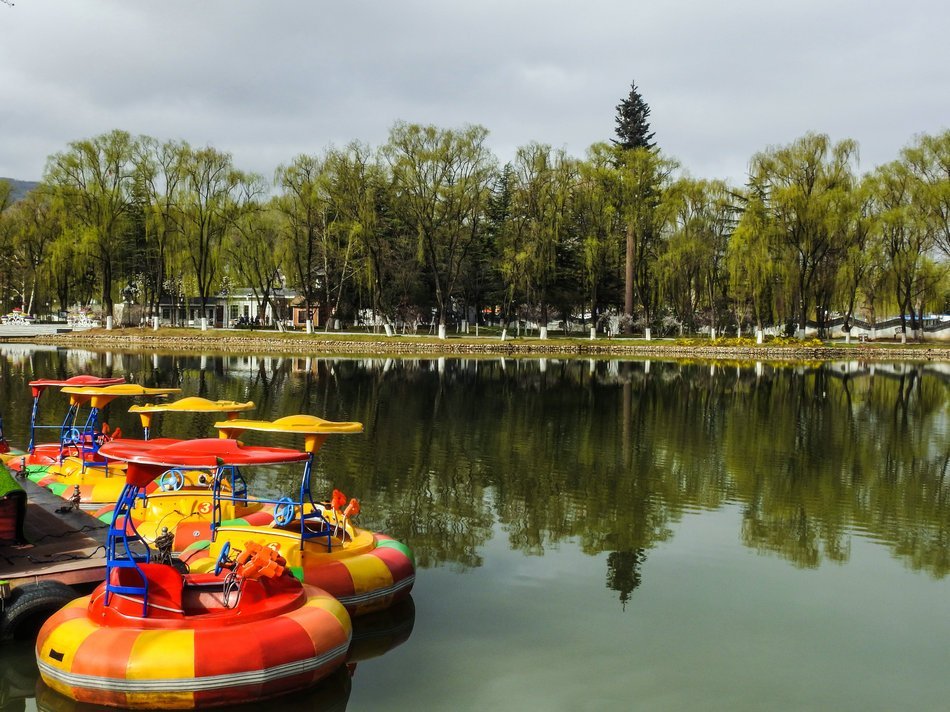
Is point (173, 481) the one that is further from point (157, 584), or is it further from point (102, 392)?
point (102, 392)

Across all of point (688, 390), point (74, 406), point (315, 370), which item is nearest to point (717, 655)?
point (74, 406)

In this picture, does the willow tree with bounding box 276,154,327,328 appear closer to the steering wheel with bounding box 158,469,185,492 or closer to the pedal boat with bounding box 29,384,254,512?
the pedal boat with bounding box 29,384,254,512

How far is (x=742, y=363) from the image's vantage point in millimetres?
62312

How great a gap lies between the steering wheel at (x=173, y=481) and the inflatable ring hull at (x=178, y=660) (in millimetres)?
4581

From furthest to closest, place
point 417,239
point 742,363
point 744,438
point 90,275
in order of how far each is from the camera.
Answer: point 90,275, point 417,239, point 742,363, point 744,438

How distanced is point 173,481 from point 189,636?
18.2ft

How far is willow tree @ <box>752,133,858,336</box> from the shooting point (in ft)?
212

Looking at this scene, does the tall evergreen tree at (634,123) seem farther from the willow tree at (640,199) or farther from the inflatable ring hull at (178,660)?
the inflatable ring hull at (178,660)

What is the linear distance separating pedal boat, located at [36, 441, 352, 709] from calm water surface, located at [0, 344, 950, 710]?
595 millimetres

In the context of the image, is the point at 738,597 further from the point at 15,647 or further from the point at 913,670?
the point at 15,647

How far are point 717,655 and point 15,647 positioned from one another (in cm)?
863

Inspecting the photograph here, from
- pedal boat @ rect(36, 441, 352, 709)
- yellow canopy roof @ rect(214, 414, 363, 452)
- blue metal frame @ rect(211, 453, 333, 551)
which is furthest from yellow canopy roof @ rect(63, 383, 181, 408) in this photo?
pedal boat @ rect(36, 441, 352, 709)

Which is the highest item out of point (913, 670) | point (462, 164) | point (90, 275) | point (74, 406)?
point (462, 164)

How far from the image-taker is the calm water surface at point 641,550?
32.0 ft
